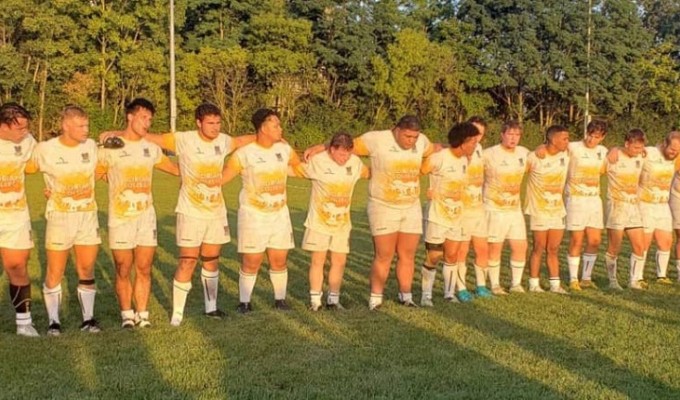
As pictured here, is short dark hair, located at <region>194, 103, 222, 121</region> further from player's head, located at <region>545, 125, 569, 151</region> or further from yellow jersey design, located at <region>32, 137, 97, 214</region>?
player's head, located at <region>545, 125, 569, 151</region>

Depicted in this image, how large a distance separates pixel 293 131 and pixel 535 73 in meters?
19.0

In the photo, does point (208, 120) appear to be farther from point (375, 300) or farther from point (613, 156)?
point (613, 156)

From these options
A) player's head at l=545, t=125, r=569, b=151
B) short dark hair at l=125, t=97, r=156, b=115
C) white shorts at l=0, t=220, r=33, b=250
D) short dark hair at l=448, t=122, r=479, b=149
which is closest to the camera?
white shorts at l=0, t=220, r=33, b=250

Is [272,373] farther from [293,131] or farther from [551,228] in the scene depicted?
[293,131]

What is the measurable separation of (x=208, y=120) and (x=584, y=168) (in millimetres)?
4953

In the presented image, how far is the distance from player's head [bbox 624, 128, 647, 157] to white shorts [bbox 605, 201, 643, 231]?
0.69 m

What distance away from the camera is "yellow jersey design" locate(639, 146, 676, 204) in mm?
10164

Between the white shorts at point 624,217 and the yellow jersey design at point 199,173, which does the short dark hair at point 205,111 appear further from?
the white shorts at point 624,217

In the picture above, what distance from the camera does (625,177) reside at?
9992mm

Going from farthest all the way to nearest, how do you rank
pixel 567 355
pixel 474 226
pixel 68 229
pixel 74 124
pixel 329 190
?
pixel 474 226, pixel 329 190, pixel 68 229, pixel 74 124, pixel 567 355

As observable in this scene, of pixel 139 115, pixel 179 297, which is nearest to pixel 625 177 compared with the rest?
pixel 179 297

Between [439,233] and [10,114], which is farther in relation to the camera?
[439,233]

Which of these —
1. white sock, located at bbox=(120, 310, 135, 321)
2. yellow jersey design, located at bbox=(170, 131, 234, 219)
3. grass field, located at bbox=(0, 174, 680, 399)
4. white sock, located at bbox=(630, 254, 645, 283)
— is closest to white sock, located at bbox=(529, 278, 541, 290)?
grass field, located at bbox=(0, 174, 680, 399)

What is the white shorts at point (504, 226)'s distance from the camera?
30.9ft
